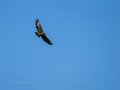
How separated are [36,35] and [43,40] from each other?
1.66 meters

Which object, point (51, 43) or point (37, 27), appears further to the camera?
point (51, 43)

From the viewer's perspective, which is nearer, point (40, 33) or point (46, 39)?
point (40, 33)

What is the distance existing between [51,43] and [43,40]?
101 cm

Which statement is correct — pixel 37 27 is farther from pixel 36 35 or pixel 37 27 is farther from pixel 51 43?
pixel 51 43

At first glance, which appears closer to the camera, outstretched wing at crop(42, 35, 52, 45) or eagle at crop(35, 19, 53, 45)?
eagle at crop(35, 19, 53, 45)

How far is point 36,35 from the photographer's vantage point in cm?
2194

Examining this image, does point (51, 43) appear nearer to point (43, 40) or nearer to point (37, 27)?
point (43, 40)

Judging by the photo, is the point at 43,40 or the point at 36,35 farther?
the point at 43,40

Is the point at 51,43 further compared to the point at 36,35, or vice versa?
the point at 51,43

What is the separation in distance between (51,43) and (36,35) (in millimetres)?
2432

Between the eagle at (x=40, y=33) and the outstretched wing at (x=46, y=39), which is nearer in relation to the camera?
the eagle at (x=40, y=33)

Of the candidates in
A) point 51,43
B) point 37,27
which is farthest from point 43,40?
point 37,27

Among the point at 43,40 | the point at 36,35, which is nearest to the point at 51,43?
the point at 43,40

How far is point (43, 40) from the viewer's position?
23375mm
